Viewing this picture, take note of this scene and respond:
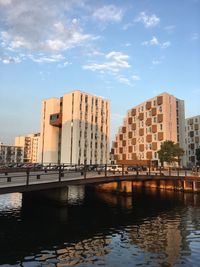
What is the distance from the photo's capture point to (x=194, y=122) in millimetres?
131375

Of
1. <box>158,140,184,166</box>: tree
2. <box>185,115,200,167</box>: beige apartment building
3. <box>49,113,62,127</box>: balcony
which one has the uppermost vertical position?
<box>49,113,62,127</box>: balcony

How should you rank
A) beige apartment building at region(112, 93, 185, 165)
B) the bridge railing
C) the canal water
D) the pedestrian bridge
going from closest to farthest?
1. the canal water
2. the pedestrian bridge
3. the bridge railing
4. beige apartment building at region(112, 93, 185, 165)

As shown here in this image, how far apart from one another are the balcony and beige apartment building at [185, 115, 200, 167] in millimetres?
60294

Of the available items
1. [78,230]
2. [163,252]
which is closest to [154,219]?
[78,230]

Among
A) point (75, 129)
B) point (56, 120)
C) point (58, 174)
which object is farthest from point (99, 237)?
point (56, 120)

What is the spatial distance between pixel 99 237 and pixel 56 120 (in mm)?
108740

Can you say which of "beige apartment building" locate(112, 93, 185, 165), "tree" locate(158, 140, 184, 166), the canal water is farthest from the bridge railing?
"beige apartment building" locate(112, 93, 185, 165)

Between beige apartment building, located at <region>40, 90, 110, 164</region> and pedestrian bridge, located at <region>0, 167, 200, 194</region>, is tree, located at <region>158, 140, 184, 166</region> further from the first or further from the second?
beige apartment building, located at <region>40, 90, 110, 164</region>

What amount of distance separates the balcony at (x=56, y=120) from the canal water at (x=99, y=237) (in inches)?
3663

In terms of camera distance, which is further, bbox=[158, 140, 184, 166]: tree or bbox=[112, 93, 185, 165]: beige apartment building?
bbox=[112, 93, 185, 165]: beige apartment building

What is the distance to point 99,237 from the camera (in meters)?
20.6

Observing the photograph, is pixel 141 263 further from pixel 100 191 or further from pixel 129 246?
pixel 100 191

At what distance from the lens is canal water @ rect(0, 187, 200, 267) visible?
1571 centimetres

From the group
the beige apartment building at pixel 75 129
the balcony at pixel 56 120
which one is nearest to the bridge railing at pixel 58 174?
the beige apartment building at pixel 75 129
